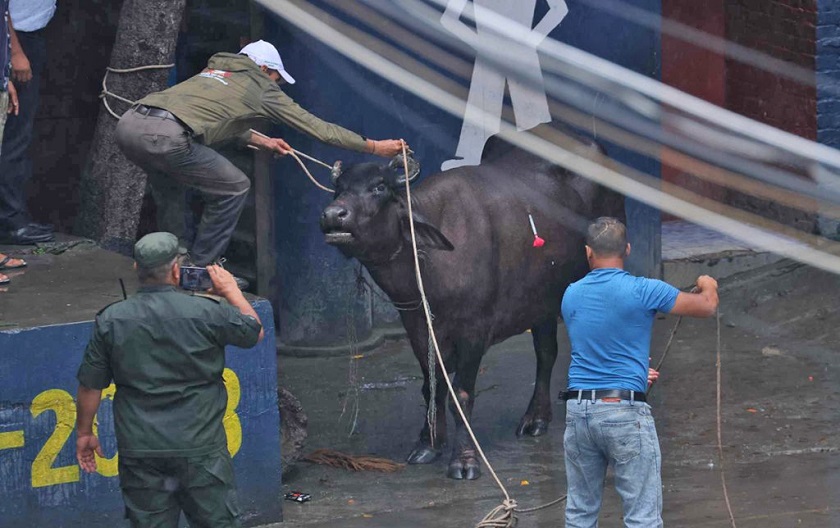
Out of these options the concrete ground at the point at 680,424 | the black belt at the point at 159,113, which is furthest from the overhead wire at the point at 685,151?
the black belt at the point at 159,113

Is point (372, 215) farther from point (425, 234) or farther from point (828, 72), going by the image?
point (828, 72)

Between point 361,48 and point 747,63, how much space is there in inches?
178

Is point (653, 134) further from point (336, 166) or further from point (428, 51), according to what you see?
point (336, 166)

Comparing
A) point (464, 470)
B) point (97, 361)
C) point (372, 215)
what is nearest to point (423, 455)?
point (464, 470)

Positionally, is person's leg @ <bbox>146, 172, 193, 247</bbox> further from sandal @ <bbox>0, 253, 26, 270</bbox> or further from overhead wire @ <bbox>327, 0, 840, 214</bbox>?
sandal @ <bbox>0, 253, 26, 270</bbox>

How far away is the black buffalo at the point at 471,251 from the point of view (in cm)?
919

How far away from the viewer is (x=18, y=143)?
396 inches

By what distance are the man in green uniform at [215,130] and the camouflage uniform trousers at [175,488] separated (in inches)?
95.3

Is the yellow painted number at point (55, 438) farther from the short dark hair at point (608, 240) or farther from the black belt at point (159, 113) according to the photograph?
the short dark hair at point (608, 240)

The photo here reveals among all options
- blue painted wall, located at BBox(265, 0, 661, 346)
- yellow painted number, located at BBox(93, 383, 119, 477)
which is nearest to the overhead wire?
blue painted wall, located at BBox(265, 0, 661, 346)

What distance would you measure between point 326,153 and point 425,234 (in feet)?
9.71

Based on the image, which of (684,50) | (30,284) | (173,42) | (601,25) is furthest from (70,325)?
(684,50)

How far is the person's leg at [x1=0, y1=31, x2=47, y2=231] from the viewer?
→ 1004cm

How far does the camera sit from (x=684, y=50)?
49.4 ft
